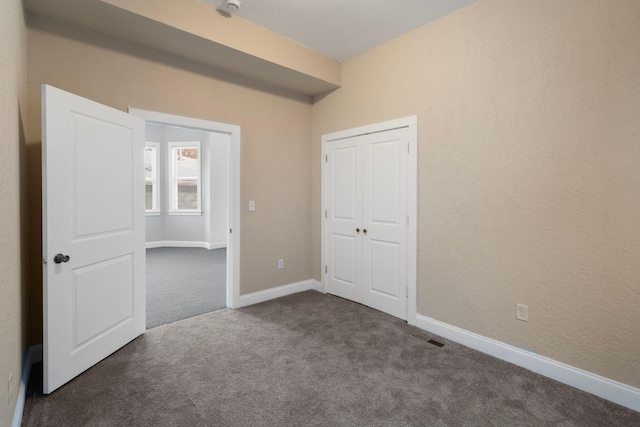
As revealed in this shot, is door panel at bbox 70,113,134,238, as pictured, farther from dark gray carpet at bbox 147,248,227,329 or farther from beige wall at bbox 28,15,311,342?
dark gray carpet at bbox 147,248,227,329

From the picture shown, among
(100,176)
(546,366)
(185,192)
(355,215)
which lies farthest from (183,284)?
(546,366)

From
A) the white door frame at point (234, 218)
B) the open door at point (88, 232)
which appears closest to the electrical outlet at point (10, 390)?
the open door at point (88, 232)

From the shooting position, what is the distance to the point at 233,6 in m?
2.57

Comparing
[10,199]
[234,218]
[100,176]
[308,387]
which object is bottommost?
[308,387]

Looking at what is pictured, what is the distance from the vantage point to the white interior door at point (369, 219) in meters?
3.17

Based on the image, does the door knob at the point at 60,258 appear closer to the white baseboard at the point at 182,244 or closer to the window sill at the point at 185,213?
the white baseboard at the point at 182,244

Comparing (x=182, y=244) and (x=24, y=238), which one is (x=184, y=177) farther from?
(x=24, y=238)

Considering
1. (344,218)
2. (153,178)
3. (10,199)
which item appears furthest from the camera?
(153,178)

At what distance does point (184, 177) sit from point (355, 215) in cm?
556

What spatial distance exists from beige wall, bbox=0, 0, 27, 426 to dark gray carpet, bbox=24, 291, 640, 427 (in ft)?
1.48

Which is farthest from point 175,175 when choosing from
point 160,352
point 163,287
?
point 160,352

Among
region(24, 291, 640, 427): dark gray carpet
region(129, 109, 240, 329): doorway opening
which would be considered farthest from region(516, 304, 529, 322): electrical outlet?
region(129, 109, 240, 329): doorway opening

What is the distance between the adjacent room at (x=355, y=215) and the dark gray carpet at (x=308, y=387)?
2cm

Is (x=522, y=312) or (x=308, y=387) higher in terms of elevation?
(x=522, y=312)
